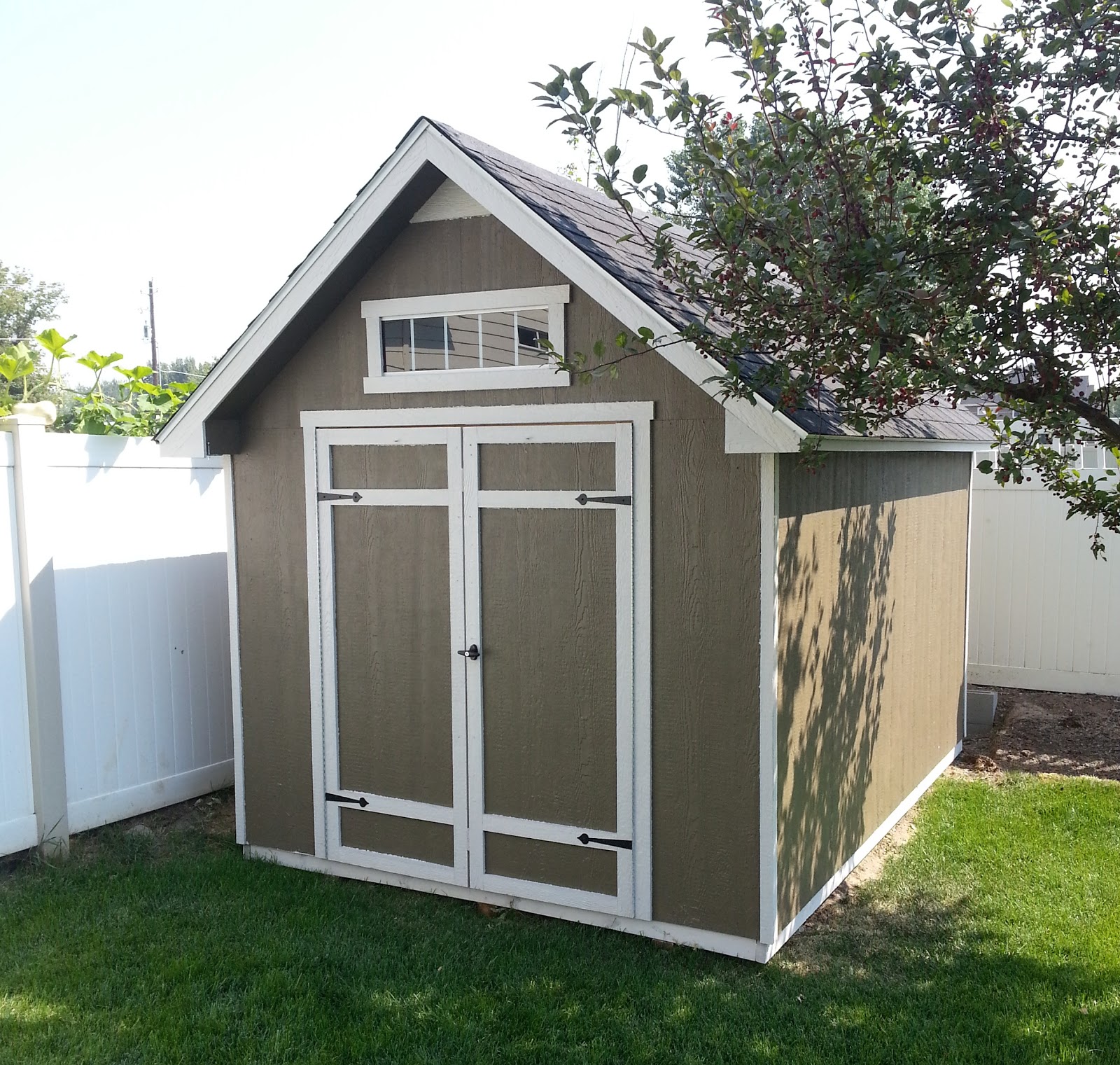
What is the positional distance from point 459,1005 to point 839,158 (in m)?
3.29

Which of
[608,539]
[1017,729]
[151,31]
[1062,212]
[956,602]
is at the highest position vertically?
[151,31]

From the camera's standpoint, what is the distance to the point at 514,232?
447 cm

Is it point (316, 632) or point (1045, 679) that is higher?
point (316, 632)

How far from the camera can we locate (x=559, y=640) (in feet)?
15.3

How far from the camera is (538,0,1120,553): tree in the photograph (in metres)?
3.28

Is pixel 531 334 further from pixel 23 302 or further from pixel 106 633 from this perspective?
pixel 23 302

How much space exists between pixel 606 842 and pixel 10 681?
116 inches

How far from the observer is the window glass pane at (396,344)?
4949 millimetres

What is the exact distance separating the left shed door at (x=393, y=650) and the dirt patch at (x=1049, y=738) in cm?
380

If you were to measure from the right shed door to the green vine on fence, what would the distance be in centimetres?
265

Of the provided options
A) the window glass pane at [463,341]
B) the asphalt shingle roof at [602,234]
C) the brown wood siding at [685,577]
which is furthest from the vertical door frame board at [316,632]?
the asphalt shingle roof at [602,234]

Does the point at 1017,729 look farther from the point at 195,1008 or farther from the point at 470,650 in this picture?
the point at 195,1008

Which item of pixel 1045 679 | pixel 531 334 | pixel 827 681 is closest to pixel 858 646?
pixel 827 681

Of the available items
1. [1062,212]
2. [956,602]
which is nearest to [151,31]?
[956,602]
